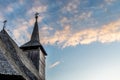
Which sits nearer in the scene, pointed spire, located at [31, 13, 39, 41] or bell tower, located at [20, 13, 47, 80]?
bell tower, located at [20, 13, 47, 80]

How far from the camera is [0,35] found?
2286cm

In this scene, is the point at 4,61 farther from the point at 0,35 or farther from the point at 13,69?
the point at 0,35

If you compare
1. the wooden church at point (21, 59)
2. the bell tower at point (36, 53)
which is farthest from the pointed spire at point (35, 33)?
the bell tower at point (36, 53)

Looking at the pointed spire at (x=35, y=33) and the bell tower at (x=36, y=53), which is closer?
the bell tower at (x=36, y=53)

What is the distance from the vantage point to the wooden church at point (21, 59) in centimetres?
1697

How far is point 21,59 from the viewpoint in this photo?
22.9m

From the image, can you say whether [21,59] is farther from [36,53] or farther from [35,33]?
[35,33]

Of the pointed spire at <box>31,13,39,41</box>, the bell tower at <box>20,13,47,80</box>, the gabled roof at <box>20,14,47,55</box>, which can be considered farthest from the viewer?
the pointed spire at <box>31,13,39,41</box>

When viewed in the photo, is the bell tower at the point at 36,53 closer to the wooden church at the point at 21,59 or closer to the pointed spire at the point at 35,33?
the wooden church at the point at 21,59

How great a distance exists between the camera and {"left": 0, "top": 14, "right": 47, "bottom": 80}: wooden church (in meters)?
17.0

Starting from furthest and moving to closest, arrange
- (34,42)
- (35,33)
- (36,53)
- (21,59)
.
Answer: (35,33) < (34,42) < (36,53) < (21,59)

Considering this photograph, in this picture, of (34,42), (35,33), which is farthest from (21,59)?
(35,33)

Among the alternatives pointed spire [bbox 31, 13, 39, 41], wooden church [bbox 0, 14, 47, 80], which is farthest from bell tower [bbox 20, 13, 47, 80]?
pointed spire [bbox 31, 13, 39, 41]

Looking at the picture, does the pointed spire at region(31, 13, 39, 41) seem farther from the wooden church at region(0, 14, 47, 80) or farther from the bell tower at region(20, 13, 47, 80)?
the bell tower at region(20, 13, 47, 80)
